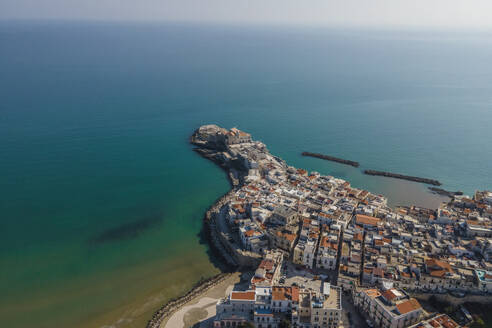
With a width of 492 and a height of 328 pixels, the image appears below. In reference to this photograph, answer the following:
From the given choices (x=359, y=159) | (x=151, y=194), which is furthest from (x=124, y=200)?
(x=359, y=159)

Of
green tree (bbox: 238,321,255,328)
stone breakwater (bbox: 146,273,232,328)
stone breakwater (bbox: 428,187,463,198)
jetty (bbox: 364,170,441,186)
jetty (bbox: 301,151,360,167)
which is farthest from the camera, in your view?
jetty (bbox: 301,151,360,167)

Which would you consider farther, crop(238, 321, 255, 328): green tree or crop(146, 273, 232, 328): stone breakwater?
crop(146, 273, 232, 328): stone breakwater

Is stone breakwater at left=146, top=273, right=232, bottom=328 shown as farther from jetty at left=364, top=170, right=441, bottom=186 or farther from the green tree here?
jetty at left=364, top=170, right=441, bottom=186

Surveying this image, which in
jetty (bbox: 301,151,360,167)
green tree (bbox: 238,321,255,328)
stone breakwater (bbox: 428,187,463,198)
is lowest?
green tree (bbox: 238,321,255,328)

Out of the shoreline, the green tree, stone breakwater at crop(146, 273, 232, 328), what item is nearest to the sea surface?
the shoreline

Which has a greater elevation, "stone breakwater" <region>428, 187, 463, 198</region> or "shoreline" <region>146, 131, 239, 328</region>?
"stone breakwater" <region>428, 187, 463, 198</region>

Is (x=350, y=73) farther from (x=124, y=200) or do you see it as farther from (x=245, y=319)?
(x=245, y=319)
